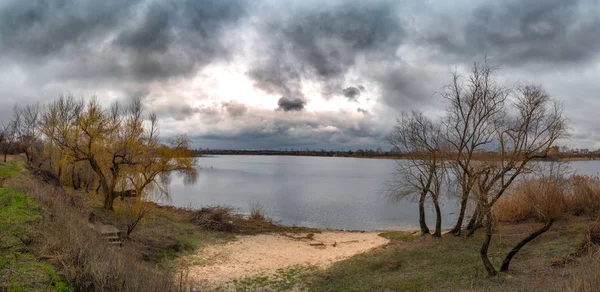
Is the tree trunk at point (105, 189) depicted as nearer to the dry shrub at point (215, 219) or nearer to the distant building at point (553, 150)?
the dry shrub at point (215, 219)

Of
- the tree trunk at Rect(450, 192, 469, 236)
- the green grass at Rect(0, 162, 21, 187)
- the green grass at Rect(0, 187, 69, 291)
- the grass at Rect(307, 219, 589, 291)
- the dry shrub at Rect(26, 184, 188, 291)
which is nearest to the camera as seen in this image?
the green grass at Rect(0, 187, 69, 291)

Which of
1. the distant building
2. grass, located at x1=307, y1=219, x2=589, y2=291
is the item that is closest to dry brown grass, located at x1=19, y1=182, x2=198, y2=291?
grass, located at x1=307, y1=219, x2=589, y2=291

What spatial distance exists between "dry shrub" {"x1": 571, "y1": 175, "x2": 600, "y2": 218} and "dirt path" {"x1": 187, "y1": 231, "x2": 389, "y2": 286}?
34.7 ft

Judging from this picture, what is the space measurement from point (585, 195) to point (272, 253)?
17.5 m

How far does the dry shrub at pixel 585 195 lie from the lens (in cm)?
1919

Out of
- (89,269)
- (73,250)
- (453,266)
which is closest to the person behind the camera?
(89,269)

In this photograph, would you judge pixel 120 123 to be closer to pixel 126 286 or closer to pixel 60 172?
pixel 60 172

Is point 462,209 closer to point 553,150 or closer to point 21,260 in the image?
point 553,150

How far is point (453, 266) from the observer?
44.8 ft

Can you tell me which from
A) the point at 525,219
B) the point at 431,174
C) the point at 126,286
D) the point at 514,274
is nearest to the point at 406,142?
the point at 431,174

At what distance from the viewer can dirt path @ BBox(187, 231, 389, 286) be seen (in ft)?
49.7

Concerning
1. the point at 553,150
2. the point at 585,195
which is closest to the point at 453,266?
the point at 553,150

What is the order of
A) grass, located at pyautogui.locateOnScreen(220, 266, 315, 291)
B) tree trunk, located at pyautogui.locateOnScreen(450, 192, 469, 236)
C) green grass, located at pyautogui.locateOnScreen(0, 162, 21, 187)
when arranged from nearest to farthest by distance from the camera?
grass, located at pyautogui.locateOnScreen(220, 266, 315, 291), tree trunk, located at pyautogui.locateOnScreen(450, 192, 469, 236), green grass, located at pyautogui.locateOnScreen(0, 162, 21, 187)

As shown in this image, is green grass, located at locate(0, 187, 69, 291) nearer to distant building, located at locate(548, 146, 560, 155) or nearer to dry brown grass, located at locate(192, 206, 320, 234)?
dry brown grass, located at locate(192, 206, 320, 234)
